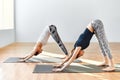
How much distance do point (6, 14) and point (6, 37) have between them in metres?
0.71

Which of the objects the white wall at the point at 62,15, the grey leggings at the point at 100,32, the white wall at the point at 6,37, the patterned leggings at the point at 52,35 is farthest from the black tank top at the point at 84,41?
the white wall at the point at 62,15

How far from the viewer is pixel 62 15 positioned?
846 cm

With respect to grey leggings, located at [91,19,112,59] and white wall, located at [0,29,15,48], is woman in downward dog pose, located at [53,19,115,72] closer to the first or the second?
grey leggings, located at [91,19,112,59]

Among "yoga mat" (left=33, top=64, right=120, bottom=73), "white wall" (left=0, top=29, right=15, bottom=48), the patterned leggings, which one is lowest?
"white wall" (left=0, top=29, right=15, bottom=48)

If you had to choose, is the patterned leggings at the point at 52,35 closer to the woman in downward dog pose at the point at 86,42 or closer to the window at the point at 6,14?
the woman in downward dog pose at the point at 86,42

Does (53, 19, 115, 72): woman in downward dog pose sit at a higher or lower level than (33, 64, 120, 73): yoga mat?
higher

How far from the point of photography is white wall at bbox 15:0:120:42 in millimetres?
8438

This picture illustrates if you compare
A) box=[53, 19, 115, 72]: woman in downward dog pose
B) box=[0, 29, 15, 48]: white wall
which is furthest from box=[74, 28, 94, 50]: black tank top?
box=[0, 29, 15, 48]: white wall

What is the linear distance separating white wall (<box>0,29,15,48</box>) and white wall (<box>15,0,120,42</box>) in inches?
13.3

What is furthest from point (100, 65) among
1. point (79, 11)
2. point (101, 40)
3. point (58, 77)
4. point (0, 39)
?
point (79, 11)

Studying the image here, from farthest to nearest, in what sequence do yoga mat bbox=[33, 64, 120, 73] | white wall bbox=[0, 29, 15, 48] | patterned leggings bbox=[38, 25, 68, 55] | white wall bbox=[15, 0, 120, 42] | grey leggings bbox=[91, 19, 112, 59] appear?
1. white wall bbox=[15, 0, 120, 42]
2. white wall bbox=[0, 29, 15, 48]
3. patterned leggings bbox=[38, 25, 68, 55]
4. grey leggings bbox=[91, 19, 112, 59]
5. yoga mat bbox=[33, 64, 120, 73]

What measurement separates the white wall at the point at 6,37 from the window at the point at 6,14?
14 centimetres

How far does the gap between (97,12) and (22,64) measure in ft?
16.2

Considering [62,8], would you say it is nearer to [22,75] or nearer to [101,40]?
[101,40]
